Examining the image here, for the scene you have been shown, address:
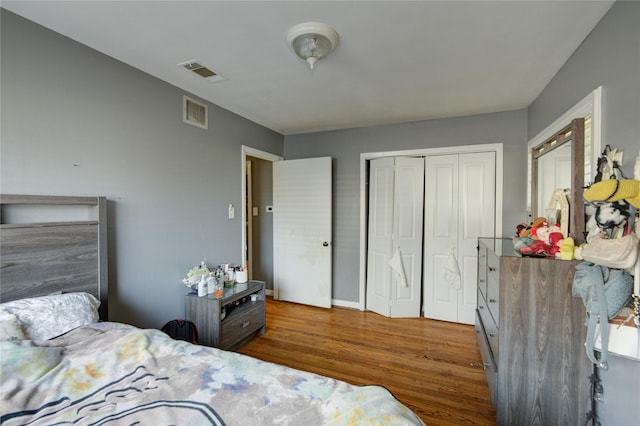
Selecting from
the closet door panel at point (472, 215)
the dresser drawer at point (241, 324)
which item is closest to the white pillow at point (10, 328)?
the dresser drawer at point (241, 324)

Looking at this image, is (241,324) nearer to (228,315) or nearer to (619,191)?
(228,315)

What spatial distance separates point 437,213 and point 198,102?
112 inches

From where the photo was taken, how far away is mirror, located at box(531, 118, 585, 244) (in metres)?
1.65

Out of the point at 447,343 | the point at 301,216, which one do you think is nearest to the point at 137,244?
the point at 301,216

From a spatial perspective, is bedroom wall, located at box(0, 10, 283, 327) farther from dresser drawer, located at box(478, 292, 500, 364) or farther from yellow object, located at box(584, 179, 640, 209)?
yellow object, located at box(584, 179, 640, 209)

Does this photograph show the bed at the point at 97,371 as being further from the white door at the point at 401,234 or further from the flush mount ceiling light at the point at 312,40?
the white door at the point at 401,234

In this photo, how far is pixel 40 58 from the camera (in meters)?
1.61

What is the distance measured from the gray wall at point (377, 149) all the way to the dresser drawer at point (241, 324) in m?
1.29

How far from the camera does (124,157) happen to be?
2033mm

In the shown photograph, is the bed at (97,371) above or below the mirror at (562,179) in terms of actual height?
below

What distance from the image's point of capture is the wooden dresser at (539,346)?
1486mm

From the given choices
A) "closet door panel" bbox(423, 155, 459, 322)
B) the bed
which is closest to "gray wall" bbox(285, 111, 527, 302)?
"closet door panel" bbox(423, 155, 459, 322)

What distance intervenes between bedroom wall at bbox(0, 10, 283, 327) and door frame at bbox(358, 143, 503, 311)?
1655mm

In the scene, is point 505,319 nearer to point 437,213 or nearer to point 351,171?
point 437,213
